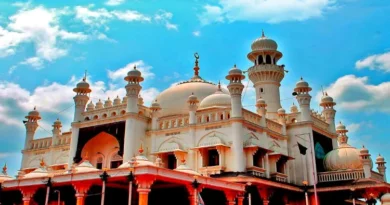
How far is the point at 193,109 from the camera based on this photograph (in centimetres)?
2955

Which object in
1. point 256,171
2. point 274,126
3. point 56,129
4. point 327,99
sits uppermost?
point 327,99

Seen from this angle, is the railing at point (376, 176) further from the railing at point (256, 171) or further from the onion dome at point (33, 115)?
the onion dome at point (33, 115)

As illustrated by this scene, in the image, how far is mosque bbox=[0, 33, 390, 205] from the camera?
26250 mm

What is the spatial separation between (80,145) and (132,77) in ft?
20.9

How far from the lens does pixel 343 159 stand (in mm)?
31125

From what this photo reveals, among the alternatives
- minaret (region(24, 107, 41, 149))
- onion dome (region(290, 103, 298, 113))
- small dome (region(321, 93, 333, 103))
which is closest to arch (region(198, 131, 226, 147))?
onion dome (region(290, 103, 298, 113))

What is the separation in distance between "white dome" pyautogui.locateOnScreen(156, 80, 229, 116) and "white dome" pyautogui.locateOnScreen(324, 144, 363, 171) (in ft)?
34.3

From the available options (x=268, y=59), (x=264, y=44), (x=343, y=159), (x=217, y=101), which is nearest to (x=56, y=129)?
(x=217, y=101)

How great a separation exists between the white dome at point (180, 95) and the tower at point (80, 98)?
5698 mm

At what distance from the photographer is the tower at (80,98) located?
32594 millimetres

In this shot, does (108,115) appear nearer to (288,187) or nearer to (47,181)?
(47,181)

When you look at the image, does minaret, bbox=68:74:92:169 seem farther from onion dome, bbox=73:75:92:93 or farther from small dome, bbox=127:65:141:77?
small dome, bbox=127:65:141:77

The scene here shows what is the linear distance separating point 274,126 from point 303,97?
11.0ft

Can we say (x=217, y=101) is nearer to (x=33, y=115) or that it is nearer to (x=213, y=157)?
(x=213, y=157)
